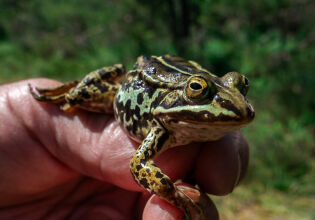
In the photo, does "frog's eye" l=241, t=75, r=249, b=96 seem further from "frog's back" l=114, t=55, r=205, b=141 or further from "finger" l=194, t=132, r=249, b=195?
"finger" l=194, t=132, r=249, b=195

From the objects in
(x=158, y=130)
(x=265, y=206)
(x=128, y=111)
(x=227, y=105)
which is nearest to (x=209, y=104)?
(x=227, y=105)

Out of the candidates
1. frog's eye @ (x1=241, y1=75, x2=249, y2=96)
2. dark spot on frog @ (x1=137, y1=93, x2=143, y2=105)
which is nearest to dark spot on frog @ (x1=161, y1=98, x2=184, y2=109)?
dark spot on frog @ (x1=137, y1=93, x2=143, y2=105)

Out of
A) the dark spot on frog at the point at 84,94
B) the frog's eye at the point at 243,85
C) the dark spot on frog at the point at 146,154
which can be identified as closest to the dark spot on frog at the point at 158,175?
the dark spot on frog at the point at 146,154

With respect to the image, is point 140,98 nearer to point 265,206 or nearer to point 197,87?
point 197,87

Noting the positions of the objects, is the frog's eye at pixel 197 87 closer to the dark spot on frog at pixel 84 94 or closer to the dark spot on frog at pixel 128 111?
the dark spot on frog at pixel 128 111

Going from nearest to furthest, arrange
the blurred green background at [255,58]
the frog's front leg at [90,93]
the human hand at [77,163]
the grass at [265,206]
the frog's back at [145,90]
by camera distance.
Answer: the frog's back at [145,90]
the human hand at [77,163]
the frog's front leg at [90,93]
the grass at [265,206]
the blurred green background at [255,58]

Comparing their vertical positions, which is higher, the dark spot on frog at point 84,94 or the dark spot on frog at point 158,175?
the dark spot on frog at point 84,94
